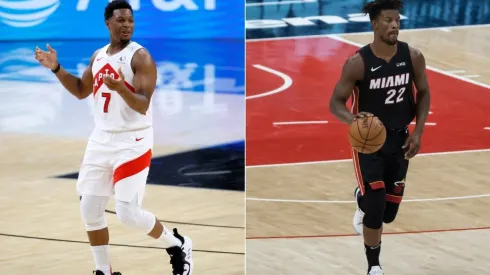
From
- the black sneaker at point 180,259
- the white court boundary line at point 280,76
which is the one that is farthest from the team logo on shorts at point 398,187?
the white court boundary line at point 280,76

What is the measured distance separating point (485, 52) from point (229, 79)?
3.83 meters

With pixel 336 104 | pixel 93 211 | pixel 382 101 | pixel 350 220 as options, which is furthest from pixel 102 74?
pixel 350 220

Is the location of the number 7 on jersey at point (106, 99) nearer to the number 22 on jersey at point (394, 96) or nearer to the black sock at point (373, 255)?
the number 22 on jersey at point (394, 96)

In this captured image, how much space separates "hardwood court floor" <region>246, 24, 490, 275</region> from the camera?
799 cm

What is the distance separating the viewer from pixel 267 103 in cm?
1331

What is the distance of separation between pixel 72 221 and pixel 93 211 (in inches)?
83.4

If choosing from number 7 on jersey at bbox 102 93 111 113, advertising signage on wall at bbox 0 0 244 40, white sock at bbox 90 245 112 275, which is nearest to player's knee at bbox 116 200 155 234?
white sock at bbox 90 245 112 275

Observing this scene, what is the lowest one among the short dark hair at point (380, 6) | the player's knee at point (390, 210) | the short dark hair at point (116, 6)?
the player's knee at point (390, 210)

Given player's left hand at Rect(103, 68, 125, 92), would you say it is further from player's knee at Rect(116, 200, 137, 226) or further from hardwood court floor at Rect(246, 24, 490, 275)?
hardwood court floor at Rect(246, 24, 490, 275)

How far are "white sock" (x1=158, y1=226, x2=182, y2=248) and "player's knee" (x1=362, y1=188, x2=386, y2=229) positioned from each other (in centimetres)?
136

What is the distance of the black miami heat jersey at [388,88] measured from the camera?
7.37 metres

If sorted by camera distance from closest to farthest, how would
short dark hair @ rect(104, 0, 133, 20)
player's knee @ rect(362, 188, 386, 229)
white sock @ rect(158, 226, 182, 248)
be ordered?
1. short dark hair @ rect(104, 0, 133, 20)
2. player's knee @ rect(362, 188, 386, 229)
3. white sock @ rect(158, 226, 182, 248)

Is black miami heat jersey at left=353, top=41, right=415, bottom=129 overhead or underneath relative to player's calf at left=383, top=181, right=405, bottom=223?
overhead

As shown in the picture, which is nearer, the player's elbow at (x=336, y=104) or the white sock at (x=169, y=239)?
the player's elbow at (x=336, y=104)
